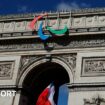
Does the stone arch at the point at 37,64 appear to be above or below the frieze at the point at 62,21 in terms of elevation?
below

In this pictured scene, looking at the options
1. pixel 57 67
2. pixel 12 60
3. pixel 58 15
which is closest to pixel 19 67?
pixel 12 60

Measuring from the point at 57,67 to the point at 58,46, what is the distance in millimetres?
1189

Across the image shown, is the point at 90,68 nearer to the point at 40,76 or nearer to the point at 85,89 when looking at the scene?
the point at 85,89

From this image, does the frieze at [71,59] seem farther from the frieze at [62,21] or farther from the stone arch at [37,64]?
the frieze at [62,21]

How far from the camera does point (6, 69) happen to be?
60.2 ft

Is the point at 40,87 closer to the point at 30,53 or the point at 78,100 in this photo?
the point at 30,53

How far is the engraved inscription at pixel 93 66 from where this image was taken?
16.8 meters

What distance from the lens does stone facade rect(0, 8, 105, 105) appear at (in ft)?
54.5

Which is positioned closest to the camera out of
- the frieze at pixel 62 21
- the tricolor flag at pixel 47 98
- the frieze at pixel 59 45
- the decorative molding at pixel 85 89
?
the decorative molding at pixel 85 89

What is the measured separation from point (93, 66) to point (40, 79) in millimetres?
3505

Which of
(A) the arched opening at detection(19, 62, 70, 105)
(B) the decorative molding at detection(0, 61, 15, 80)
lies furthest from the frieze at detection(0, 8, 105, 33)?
(A) the arched opening at detection(19, 62, 70, 105)

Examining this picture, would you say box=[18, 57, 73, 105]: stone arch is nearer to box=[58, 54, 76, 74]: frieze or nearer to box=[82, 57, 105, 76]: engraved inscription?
box=[58, 54, 76, 74]: frieze

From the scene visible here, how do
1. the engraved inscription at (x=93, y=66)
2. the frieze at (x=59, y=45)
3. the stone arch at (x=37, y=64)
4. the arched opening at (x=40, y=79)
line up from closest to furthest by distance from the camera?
1. the engraved inscription at (x=93, y=66)
2. the frieze at (x=59, y=45)
3. the stone arch at (x=37, y=64)
4. the arched opening at (x=40, y=79)

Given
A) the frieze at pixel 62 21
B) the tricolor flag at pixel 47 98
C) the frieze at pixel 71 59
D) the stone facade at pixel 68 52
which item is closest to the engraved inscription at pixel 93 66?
the stone facade at pixel 68 52
